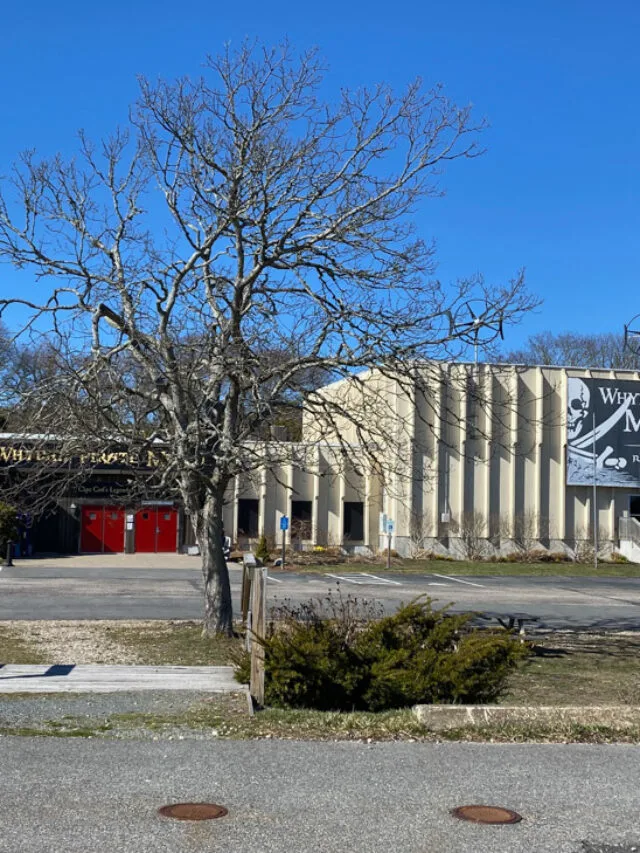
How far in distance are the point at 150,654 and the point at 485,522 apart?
1261 inches

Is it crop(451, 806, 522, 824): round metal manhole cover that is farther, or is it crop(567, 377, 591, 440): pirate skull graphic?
crop(567, 377, 591, 440): pirate skull graphic

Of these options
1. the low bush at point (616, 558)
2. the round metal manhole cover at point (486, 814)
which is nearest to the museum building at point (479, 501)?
the low bush at point (616, 558)

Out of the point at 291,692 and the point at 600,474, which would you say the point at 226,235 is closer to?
the point at 291,692

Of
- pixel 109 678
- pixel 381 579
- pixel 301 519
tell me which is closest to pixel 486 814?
pixel 109 678

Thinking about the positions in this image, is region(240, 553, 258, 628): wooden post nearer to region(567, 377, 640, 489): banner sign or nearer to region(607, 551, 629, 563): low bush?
region(567, 377, 640, 489): banner sign

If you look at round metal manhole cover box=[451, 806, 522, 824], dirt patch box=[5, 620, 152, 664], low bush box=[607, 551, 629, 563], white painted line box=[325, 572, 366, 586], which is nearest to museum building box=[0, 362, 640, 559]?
low bush box=[607, 551, 629, 563]

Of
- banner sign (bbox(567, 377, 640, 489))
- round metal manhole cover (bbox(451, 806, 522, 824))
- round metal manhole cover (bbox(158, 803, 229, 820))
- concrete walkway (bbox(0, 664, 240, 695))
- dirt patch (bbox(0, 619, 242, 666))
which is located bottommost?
dirt patch (bbox(0, 619, 242, 666))

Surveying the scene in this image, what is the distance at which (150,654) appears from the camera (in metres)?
14.7

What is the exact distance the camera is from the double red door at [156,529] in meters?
43.9

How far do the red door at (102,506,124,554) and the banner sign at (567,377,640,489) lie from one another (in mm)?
19826

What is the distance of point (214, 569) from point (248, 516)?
28.2 metres

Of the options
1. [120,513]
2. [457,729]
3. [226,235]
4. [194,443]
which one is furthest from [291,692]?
[120,513]

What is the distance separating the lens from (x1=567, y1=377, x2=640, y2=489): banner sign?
45.9m

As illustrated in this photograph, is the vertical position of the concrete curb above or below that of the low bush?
above
